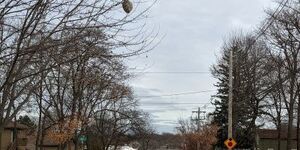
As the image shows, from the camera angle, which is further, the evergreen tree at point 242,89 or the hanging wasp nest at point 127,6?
the evergreen tree at point 242,89

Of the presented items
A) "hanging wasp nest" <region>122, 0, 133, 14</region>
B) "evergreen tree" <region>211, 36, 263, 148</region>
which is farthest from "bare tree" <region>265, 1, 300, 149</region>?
"hanging wasp nest" <region>122, 0, 133, 14</region>

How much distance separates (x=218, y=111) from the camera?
81188 millimetres

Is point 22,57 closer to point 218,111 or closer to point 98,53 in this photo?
point 98,53

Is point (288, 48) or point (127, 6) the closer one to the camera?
point (127, 6)

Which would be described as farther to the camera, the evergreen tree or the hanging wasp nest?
the evergreen tree

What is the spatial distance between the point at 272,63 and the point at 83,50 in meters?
40.9

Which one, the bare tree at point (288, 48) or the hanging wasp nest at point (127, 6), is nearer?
the hanging wasp nest at point (127, 6)

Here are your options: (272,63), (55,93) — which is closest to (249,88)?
(272,63)

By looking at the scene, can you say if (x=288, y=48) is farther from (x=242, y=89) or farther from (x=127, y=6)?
(x=127, y=6)

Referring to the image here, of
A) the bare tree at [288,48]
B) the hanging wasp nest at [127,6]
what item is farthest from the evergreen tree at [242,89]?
the hanging wasp nest at [127,6]

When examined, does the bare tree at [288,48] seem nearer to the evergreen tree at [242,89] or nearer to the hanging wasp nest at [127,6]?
the evergreen tree at [242,89]

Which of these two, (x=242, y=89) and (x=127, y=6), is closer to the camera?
(x=127, y=6)

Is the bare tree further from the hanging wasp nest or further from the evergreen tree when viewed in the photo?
the hanging wasp nest

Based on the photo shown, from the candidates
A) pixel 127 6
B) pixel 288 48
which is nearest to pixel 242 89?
pixel 288 48
